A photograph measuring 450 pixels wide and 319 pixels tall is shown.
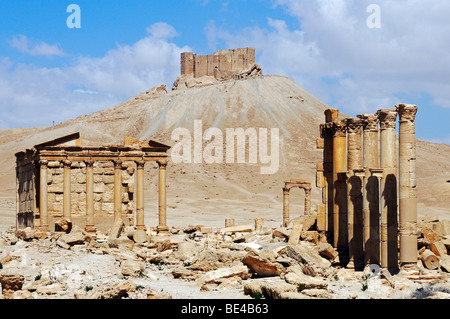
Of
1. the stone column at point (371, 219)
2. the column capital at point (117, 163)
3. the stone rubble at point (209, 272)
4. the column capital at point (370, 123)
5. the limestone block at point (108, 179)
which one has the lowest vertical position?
the stone rubble at point (209, 272)

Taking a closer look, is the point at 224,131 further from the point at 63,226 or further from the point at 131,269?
the point at 131,269

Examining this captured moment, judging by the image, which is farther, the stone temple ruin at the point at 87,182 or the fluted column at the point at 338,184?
the stone temple ruin at the point at 87,182

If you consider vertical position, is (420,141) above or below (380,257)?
above

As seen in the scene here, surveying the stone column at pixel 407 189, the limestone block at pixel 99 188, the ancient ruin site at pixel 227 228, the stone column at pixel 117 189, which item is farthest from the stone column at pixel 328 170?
the limestone block at pixel 99 188

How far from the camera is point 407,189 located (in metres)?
22.3

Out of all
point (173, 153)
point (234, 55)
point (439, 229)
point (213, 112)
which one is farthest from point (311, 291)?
point (234, 55)

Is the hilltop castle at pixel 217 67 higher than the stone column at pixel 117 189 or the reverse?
higher

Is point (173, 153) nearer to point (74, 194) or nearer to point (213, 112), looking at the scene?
point (213, 112)

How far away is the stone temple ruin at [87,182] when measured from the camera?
39.3 m

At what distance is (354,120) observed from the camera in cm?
2595

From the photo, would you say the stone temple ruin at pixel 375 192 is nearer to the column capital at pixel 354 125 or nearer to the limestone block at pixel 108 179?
the column capital at pixel 354 125

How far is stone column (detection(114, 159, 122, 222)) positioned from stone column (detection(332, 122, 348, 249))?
16329mm

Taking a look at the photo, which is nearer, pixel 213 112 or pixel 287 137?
pixel 287 137

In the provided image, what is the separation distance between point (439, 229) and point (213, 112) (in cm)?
9593
